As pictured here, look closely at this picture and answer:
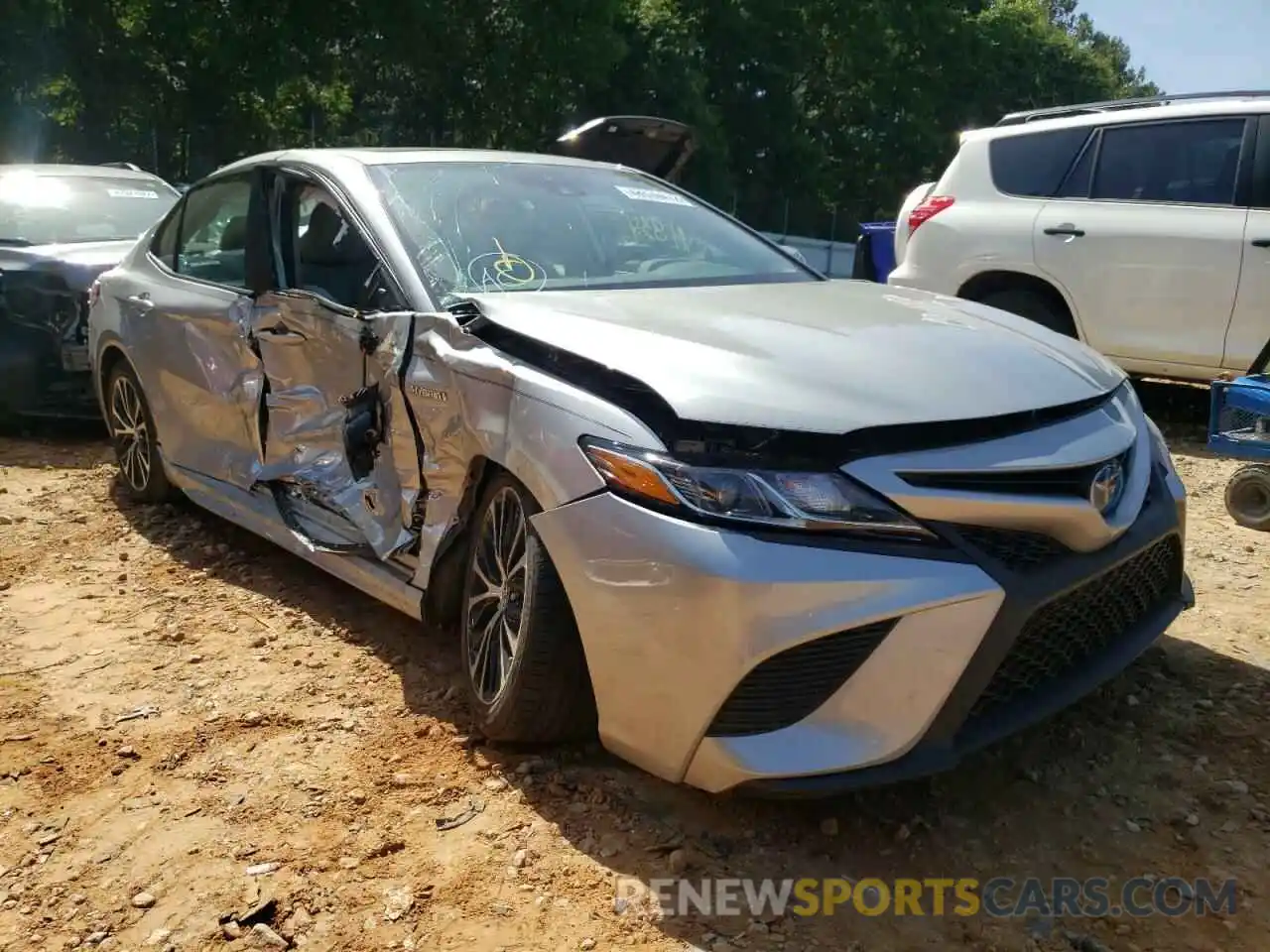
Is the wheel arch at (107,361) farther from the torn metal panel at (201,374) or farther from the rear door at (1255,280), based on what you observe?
the rear door at (1255,280)

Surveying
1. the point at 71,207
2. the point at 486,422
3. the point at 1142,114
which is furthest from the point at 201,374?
the point at 1142,114

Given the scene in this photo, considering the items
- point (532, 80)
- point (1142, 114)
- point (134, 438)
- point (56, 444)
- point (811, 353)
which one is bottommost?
point (56, 444)

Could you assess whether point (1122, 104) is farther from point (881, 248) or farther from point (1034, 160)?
point (881, 248)

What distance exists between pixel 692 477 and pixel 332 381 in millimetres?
1662

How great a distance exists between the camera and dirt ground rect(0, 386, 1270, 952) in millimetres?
2238

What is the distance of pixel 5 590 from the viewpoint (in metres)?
4.15

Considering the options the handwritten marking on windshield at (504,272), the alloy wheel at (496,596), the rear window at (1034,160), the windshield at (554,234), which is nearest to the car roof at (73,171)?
the windshield at (554,234)

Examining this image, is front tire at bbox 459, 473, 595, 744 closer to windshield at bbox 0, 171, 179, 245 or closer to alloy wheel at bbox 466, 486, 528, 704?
alloy wheel at bbox 466, 486, 528, 704

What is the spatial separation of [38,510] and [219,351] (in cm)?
171

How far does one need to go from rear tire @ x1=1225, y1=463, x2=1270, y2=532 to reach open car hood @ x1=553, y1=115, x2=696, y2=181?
3.58 m

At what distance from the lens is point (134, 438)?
16.2 feet

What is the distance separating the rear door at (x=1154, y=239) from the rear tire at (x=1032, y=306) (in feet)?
0.48

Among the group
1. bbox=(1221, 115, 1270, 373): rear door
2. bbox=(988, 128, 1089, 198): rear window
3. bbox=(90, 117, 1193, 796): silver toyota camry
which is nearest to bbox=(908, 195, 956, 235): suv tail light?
bbox=(988, 128, 1089, 198): rear window

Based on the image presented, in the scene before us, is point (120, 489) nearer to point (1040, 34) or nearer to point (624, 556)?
point (624, 556)
